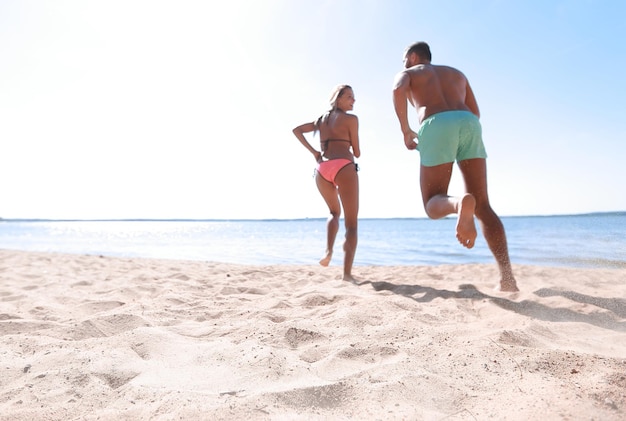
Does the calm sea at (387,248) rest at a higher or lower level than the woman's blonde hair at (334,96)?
lower

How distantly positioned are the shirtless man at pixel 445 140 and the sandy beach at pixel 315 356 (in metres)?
0.56

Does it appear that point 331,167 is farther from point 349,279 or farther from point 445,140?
point 445,140

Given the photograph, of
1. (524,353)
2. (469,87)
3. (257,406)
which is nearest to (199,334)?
(257,406)

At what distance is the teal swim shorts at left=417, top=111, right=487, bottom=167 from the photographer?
279cm

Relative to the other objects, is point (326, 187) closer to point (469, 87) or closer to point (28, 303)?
point (469, 87)

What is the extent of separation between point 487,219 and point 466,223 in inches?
28.5

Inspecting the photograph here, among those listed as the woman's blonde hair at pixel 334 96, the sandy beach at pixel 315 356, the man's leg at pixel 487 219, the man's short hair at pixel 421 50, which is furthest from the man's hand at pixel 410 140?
the woman's blonde hair at pixel 334 96

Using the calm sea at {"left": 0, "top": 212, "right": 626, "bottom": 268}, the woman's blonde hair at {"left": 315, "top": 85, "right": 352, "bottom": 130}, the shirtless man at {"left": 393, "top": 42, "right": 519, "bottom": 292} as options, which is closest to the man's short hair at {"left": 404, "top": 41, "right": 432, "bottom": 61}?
the shirtless man at {"left": 393, "top": 42, "right": 519, "bottom": 292}

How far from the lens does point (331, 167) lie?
156 inches

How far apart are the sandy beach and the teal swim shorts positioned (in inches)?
41.2

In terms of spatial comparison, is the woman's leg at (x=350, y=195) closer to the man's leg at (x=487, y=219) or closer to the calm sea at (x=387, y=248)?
the man's leg at (x=487, y=219)

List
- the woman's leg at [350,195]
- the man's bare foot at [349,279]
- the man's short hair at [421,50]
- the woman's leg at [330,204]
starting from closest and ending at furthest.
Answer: the man's short hair at [421,50], the man's bare foot at [349,279], the woman's leg at [350,195], the woman's leg at [330,204]

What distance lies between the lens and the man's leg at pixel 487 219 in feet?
9.41

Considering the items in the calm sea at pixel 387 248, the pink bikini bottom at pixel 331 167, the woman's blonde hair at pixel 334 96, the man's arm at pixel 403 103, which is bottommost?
the calm sea at pixel 387 248
